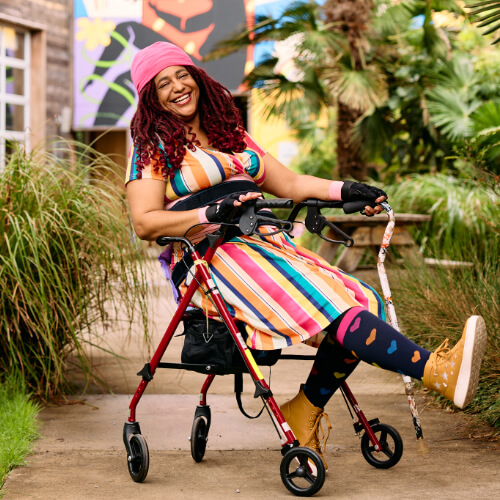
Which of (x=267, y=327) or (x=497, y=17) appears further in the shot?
(x=497, y=17)

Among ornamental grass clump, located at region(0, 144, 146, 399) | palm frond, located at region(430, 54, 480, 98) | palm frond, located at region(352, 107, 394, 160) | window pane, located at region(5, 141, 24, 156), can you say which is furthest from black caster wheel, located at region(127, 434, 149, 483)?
palm frond, located at region(430, 54, 480, 98)

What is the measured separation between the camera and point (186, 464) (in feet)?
9.94

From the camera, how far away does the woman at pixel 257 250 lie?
8.16 ft

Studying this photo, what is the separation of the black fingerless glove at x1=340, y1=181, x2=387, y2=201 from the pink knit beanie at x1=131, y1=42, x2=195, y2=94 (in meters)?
0.83

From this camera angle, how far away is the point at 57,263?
3.79 metres

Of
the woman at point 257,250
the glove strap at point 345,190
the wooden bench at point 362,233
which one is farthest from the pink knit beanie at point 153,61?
the wooden bench at point 362,233

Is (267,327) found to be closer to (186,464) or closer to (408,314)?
(186,464)

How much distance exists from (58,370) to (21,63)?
9.85 meters

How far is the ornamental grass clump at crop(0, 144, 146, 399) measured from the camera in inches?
141

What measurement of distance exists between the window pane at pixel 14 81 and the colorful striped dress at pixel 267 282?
9.99 meters

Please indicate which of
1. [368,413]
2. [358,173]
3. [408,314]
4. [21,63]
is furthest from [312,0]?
[368,413]

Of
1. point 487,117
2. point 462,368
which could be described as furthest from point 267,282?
point 487,117

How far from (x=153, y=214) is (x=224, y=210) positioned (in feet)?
1.13

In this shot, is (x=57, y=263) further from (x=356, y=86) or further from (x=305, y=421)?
(x=356, y=86)
